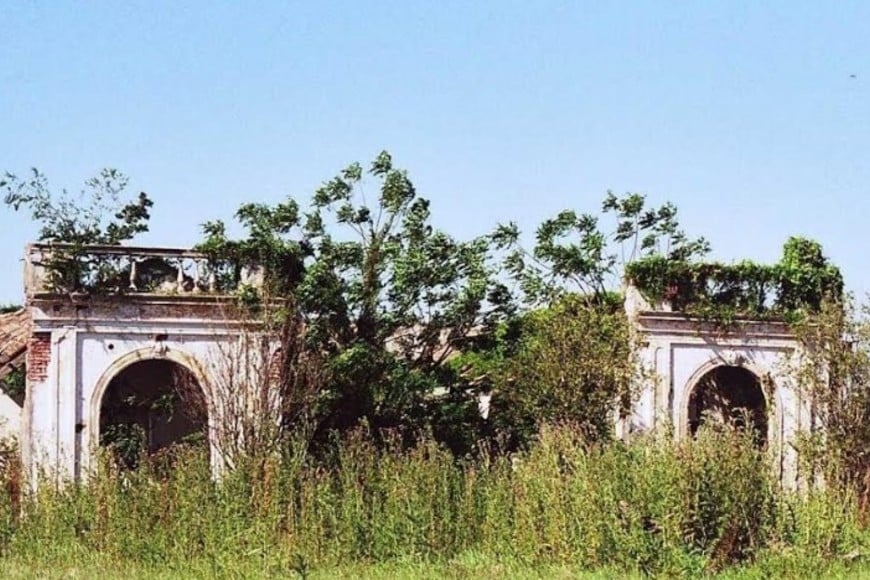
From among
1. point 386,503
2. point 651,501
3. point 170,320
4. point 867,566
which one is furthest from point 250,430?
point 867,566

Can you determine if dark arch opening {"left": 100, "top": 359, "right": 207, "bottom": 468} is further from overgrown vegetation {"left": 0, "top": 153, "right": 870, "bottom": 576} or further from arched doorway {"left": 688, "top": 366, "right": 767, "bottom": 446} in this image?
arched doorway {"left": 688, "top": 366, "right": 767, "bottom": 446}

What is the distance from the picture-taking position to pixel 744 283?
2223cm

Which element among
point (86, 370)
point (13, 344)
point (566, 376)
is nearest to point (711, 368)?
point (566, 376)

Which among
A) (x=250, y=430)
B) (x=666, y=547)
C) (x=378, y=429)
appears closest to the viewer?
(x=666, y=547)

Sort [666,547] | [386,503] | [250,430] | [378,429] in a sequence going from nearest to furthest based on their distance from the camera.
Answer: [666,547]
[386,503]
[250,430]
[378,429]

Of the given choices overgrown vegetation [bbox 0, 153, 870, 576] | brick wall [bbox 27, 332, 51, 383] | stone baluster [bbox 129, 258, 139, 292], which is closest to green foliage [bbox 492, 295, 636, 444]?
overgrown vegetation [bbox 0, 153, 870, 576]

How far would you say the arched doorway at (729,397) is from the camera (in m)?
22.8

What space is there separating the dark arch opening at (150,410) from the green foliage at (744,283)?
23.9 feet

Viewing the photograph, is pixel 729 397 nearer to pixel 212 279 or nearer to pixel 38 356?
pixel 212 279

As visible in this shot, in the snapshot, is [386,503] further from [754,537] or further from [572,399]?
[572,399]

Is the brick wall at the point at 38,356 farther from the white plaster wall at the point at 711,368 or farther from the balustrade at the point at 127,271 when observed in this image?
the white plaster wall at the point at 711,368

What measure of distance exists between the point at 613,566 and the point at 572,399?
280 inches

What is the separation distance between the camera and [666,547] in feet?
43.5

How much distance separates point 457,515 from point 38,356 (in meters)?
7.06
